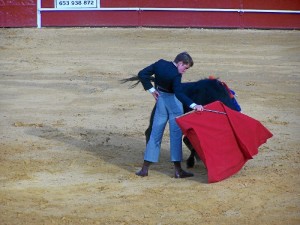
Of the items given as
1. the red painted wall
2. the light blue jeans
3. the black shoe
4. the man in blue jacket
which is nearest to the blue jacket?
the man in blue jacket

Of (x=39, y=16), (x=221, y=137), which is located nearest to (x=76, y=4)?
(x=39, y=16)

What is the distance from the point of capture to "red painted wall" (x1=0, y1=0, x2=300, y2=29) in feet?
59.4

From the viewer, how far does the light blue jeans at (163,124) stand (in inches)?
306

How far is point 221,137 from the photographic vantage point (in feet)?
25.4

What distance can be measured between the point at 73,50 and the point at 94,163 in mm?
8113

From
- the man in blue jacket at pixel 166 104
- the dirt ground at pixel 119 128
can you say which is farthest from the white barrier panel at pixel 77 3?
the man in blue jacket at pixel 166 104

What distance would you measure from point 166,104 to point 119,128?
2455 millimetres

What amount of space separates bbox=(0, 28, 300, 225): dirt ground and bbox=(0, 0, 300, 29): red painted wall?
0.25m

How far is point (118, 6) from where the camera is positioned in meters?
18.3

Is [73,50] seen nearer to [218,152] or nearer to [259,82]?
[259,82]

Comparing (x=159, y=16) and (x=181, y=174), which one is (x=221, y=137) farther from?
(x=159, y=16)

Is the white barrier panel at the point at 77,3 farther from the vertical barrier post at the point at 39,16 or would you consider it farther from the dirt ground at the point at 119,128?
the dirt ground at the point at 119,128

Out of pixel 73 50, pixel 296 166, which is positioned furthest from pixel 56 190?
pixel 73 50

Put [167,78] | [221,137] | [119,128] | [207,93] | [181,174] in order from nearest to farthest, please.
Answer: [167,78]
[221,137]
[181,174]
[207,93]
[119,128]
